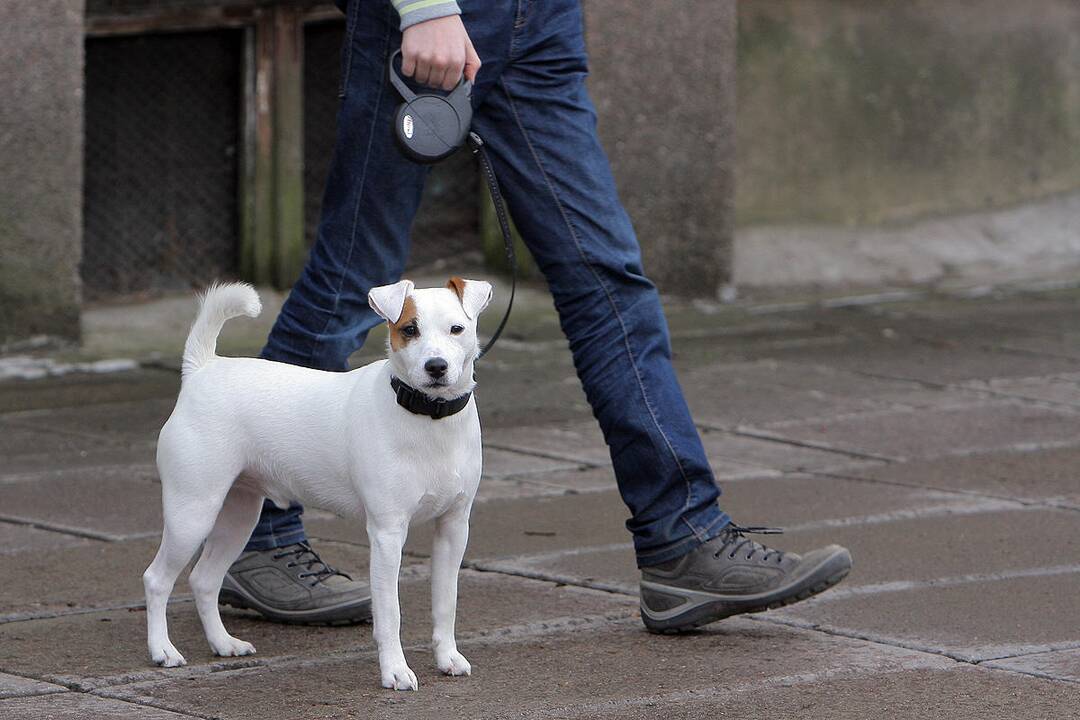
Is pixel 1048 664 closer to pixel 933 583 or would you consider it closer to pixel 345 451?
pixel 933 583

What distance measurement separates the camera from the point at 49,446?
18.7 feet

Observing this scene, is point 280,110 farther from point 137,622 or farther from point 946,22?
point 137,622

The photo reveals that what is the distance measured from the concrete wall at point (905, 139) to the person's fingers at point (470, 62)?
5.52 m

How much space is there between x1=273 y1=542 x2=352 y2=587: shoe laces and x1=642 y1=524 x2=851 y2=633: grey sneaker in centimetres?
70

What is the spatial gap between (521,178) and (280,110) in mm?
4421

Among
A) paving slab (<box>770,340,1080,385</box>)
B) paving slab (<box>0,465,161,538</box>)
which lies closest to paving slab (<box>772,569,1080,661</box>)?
paving slab (<box>0,465,161,538</box>)

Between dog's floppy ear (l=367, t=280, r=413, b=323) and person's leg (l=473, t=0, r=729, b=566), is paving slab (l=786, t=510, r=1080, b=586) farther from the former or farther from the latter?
dog's floppy ear (l=367, t=280, r=413, b=323)

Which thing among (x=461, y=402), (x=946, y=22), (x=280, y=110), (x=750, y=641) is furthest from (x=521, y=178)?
(x=946, y=22)

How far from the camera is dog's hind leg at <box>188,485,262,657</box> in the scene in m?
3.69

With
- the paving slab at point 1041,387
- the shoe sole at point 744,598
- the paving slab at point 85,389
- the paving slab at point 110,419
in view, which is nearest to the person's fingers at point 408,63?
the shoe sole at point 744,598

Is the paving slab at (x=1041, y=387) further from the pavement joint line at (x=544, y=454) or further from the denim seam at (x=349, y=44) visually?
the denim seam at (x=349, y=44)

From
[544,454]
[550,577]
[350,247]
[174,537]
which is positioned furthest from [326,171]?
[174,537]

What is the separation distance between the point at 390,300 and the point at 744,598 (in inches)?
42.9

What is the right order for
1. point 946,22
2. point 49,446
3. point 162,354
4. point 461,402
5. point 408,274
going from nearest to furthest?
point 461,402 < point 49,446 < point 162,354 < point 408,274 < point 946,22
